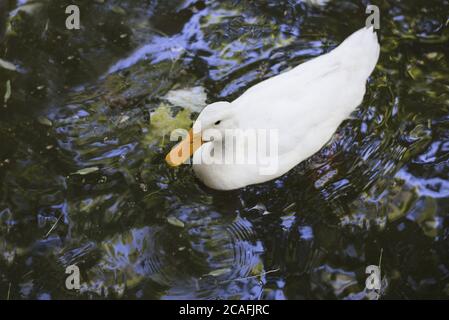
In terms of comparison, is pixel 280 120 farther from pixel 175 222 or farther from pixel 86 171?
pixel 86 171

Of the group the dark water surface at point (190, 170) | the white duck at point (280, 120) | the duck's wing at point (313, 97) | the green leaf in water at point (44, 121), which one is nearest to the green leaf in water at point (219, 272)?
the dark water surface at point (190, 170)

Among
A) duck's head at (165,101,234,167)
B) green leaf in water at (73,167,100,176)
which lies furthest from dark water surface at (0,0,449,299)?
duck's head at (165,101,234,167)

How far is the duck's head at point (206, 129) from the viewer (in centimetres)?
373

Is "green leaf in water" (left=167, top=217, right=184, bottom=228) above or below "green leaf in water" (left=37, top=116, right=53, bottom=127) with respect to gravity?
below

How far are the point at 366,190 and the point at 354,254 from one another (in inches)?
19.1

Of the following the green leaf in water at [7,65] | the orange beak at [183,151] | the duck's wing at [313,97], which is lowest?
the orange beak at [183,151]

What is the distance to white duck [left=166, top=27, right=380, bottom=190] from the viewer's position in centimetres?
383

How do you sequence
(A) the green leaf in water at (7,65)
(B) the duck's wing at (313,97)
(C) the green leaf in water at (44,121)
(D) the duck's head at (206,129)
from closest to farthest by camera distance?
(D) the duck's head at (206,129), (B) the duck's wing at (313,97), (C) the green leaf in water at (44,121), (A) the green leaf in water at (7,65)

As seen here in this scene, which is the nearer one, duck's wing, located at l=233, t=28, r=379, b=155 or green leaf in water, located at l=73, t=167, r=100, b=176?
duck's wing, located at l=233, t=28, r=379, b=155

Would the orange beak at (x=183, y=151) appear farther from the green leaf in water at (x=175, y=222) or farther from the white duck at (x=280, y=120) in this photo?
the green leaf in water at (x=175, y=222)

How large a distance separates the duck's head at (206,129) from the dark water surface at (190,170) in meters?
0.25

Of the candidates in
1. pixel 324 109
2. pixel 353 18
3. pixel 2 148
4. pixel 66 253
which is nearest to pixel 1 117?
pixel 2 148

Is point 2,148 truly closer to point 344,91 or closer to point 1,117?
point 1,117

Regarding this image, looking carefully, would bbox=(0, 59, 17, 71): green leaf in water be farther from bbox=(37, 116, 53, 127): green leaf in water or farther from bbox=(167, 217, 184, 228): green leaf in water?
bbox=(167, 217, 184, 228): green leaf in water
